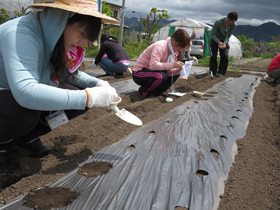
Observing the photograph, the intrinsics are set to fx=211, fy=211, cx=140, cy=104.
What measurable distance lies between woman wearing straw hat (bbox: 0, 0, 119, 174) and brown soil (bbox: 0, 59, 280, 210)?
180 mm

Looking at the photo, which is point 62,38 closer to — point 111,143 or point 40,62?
point 40,62

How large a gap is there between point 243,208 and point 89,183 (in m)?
0.80

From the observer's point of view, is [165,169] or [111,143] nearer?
[165,169]

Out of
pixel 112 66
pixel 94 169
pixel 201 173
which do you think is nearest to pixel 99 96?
pixel 94 169

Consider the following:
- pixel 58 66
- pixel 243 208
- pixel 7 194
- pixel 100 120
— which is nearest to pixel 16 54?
pixel 58 66

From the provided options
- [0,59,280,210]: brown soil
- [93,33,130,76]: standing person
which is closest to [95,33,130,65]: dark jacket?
[93,33,130,76]: standing person

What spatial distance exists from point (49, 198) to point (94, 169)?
30 centimetres

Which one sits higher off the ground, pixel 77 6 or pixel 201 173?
pixel 77 6

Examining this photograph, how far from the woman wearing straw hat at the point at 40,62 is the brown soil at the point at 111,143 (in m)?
0.18

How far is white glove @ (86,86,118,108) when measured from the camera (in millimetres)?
1075

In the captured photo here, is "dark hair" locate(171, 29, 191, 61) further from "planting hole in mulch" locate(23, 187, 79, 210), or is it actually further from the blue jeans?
"planting hole in mulch" locate(23, 187, 79, 210)

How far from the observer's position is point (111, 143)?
5.27 feet

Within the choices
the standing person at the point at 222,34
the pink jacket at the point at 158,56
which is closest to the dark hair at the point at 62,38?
the pink jacket at the point at 158,56

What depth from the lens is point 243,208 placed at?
106 cm
